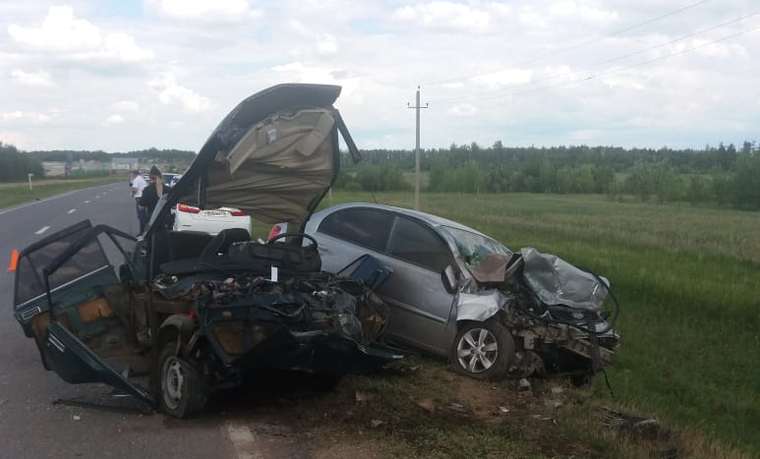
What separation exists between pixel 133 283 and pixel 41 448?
65.5 inches

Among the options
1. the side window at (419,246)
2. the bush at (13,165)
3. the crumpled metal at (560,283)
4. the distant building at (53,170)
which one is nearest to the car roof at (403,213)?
the side window at (419,246)

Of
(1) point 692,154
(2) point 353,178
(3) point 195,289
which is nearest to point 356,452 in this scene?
(3) point 195,289

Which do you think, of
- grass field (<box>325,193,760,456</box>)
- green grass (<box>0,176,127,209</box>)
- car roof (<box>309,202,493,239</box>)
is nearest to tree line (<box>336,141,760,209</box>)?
green grass (<box>0,176,127,209</box>)

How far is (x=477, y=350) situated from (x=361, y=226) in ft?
6.96

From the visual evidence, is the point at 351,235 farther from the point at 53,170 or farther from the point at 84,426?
the point at 53,170

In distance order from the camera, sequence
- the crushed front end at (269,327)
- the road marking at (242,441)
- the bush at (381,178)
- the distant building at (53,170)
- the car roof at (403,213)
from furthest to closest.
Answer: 1. the distant building at (53,170)
2. the bush at (381,178)
3. the car roof at (403,213)
4. the crushed front end at (269,327)
5. the road marking at (242,441)

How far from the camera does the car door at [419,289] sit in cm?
815

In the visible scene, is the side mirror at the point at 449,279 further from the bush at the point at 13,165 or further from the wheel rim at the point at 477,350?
the bush at the point at 13,165

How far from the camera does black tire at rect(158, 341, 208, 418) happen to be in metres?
6.14

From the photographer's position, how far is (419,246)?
28.2ft

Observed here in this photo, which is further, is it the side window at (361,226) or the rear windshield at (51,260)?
the side window at (361,226)

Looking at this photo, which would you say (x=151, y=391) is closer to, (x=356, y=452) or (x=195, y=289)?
(x=195, y=289)

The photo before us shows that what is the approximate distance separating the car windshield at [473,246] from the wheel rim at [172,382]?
318 cm

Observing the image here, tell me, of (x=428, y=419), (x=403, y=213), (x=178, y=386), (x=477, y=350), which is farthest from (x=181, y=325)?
(x=403, y=213)
